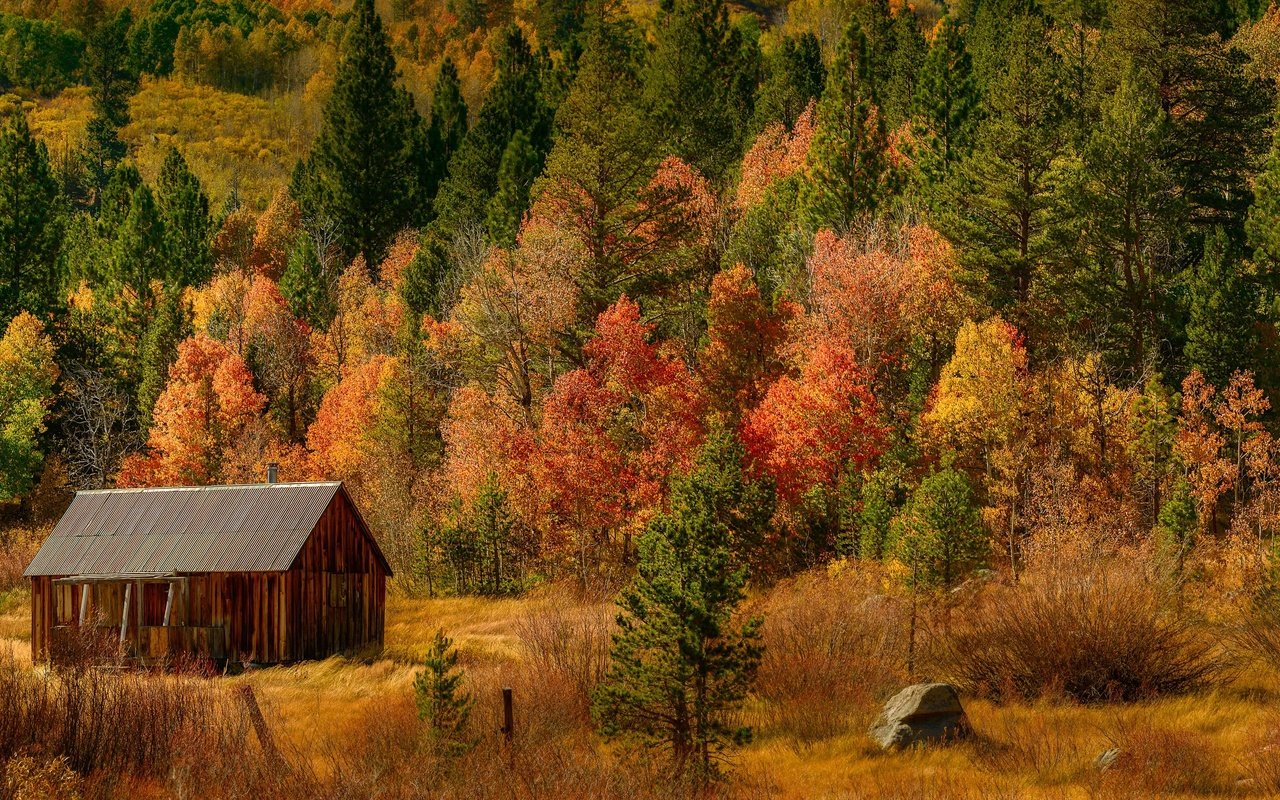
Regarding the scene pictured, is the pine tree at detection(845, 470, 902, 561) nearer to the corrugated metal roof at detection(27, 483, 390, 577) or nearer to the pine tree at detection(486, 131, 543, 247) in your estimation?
the corrugated metal roof at detection(27, 483, 390, 577)

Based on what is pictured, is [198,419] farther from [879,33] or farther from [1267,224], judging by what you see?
[1267,224]

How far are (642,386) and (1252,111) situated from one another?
88.5 feet

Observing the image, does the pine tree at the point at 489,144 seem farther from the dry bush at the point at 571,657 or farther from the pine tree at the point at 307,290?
the dry bush at the point at 571,657

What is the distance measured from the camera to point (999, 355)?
43.3 meters

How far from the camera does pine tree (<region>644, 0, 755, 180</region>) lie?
258ft

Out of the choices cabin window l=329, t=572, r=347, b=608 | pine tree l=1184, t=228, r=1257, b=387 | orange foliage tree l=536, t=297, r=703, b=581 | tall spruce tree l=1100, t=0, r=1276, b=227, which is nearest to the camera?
cabin window l=329, t=572, r=347, b=608

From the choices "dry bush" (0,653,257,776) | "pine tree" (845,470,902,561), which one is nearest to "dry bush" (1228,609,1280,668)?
"pine tree" (845,470,902,561)

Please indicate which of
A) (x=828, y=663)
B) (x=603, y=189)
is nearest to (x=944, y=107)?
(x=603, y=189)

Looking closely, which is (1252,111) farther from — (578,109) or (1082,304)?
(578,109)

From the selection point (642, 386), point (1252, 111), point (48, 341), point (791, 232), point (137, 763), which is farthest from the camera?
point (48, 341)

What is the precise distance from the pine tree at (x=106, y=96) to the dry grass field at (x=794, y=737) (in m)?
125

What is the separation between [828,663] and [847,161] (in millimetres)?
36525

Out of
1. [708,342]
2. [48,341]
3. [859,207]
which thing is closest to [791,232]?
[859,207]

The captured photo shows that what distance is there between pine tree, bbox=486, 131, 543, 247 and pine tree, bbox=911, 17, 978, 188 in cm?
2266
